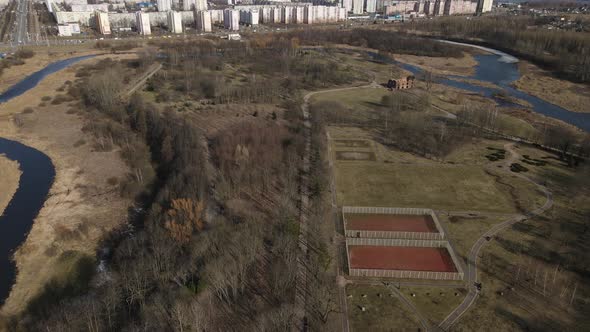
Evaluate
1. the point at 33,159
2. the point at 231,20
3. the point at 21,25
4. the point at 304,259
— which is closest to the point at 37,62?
the point at 33,159

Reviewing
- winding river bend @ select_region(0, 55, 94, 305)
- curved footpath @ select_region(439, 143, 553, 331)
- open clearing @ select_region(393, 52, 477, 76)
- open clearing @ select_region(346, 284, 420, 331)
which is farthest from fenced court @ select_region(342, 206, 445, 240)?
open clearing @ select_region(393, 52, 477, 76)

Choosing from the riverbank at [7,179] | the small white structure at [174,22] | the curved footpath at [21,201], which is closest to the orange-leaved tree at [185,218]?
the curved footpath at [21,201]

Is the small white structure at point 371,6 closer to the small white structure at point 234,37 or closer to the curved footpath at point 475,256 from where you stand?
the small white structure at point 234,37

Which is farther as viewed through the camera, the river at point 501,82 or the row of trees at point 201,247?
the river at point 501,82

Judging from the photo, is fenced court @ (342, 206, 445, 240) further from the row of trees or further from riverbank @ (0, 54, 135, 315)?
riverbank @ (0, 54, 135, 315)

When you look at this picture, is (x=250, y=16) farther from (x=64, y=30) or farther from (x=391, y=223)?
(x=391, y=223)
